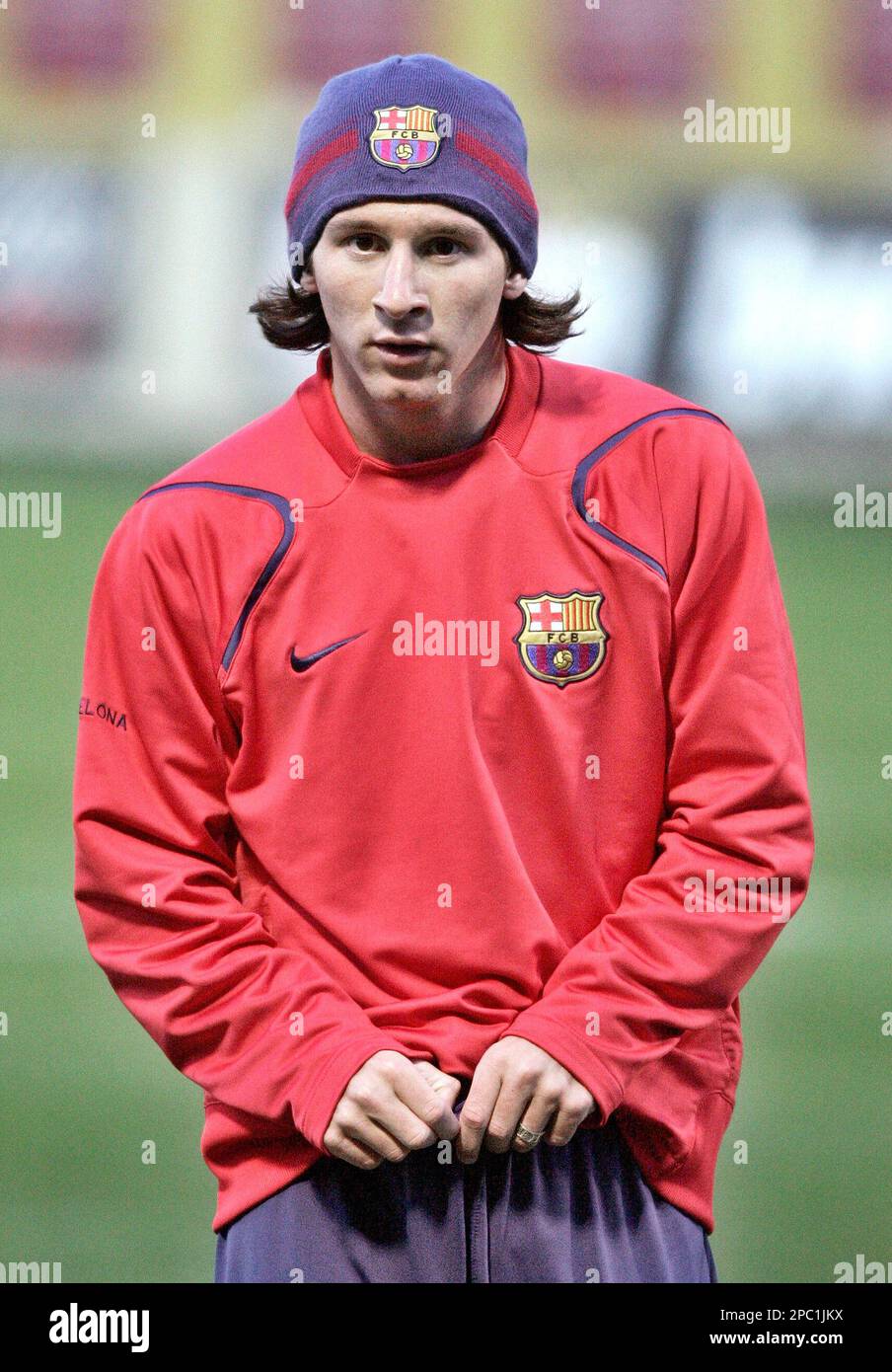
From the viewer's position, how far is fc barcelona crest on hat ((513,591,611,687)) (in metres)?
1.70

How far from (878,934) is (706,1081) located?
2.51m

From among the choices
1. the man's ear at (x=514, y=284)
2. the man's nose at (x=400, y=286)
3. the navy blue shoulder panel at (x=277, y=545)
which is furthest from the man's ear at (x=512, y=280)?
the navy blue shoulder panel at (x=277, y=545)

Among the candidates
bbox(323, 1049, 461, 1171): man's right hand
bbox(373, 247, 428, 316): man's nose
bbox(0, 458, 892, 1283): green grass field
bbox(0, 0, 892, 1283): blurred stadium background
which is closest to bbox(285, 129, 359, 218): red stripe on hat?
bbox(373, 247, 428, 316): man's nose

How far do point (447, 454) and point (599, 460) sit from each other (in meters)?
0.14

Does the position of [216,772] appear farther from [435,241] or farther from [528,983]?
[435,241]

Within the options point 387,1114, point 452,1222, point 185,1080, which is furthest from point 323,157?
point 185,1080

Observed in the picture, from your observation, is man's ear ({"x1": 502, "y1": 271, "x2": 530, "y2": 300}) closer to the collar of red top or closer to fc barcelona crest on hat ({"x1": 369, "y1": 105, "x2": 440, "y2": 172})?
the collar of red top

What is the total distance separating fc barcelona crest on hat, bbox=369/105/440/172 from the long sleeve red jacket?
27 cm

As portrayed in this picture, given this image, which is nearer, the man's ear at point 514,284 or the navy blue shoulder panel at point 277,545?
the navy blue shoulder panel at point 277,545

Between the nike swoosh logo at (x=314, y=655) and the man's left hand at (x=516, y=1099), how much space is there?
369 mm

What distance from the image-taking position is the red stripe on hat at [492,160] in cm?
173

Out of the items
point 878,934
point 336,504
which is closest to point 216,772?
point 336,504

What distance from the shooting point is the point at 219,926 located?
1.69 m

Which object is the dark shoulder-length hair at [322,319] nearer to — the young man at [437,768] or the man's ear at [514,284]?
the man's ear at [514,284]
